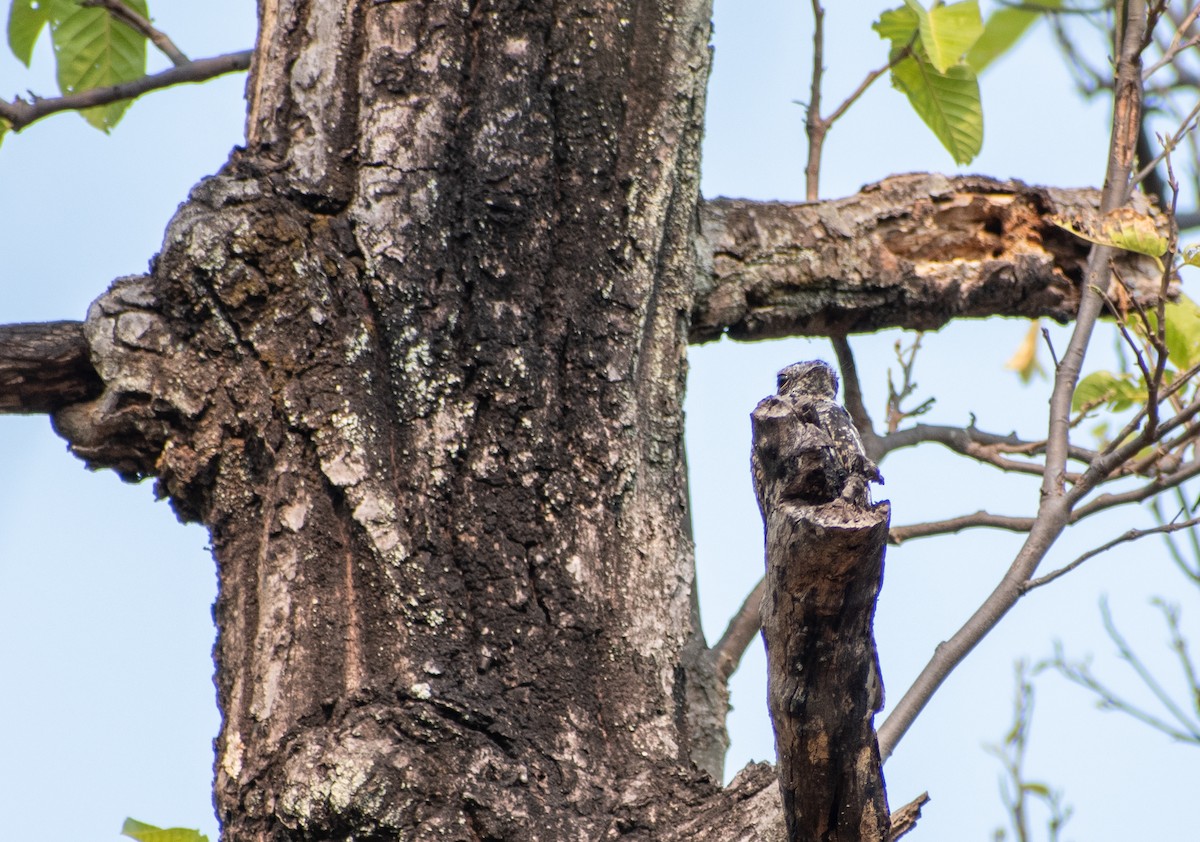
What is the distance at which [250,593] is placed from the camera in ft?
4.46

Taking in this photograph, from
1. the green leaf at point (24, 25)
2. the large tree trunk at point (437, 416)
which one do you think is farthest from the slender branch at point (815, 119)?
the green leaf at point (24, 25)

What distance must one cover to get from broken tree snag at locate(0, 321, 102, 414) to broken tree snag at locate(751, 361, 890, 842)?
0.98m

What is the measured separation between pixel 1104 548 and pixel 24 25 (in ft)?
6.55

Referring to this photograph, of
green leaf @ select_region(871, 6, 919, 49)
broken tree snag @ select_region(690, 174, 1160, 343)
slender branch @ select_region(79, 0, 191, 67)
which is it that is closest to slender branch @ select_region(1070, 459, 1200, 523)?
broken tree snag @ select_region(690, 174, 1160, 343)

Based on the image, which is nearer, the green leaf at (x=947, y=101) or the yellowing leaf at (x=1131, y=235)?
the yellowing leaf at (x=1131, y=235)

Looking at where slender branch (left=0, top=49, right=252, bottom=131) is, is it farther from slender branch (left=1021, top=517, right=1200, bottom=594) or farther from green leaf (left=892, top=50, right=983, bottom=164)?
slender branch (left=1021, top=517, right=1200, bottom=594)

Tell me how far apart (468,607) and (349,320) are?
0.39m

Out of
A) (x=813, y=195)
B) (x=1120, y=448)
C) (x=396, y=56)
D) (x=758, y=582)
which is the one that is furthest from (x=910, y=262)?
(x=396, y=56)

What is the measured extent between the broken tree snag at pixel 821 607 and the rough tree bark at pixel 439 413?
0.67 feet

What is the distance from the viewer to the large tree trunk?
1.22 metres

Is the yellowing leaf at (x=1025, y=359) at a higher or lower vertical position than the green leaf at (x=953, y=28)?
Result: higher

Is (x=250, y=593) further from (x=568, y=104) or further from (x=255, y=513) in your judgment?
(x=568, y=104)

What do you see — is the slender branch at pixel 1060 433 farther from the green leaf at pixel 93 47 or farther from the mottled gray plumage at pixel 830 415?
the green leaf at pixel 93 47

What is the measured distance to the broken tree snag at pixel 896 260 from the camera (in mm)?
1776
